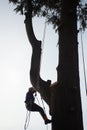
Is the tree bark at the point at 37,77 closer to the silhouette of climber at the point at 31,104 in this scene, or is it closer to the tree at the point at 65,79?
the tree at the point at 65,79

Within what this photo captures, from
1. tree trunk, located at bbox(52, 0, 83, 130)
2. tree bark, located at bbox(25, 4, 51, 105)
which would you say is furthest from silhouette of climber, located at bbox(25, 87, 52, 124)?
tree trunk, located at bbox(52, 0, 83, 130)

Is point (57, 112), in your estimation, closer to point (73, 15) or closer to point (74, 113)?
point (74, 113)

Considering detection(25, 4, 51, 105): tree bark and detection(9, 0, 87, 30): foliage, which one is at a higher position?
detection(9, 0, 87, 30): foliage

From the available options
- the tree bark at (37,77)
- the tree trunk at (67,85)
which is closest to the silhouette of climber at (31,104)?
the tree bark at (37,77)

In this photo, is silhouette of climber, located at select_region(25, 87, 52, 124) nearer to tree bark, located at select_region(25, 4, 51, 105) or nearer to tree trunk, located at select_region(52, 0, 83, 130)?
tree bark, located at select_region(25, 4, 51, 105)

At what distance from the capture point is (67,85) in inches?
233

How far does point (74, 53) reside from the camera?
6297 millimetres

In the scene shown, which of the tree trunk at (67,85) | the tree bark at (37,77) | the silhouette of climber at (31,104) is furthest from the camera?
the silhouette of climber at (31,104)

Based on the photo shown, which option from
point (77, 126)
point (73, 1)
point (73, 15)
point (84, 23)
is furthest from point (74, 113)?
point (84, 23)

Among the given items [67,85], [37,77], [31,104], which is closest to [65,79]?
[67,85]

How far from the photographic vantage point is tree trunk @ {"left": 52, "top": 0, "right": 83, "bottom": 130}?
5.60 meters

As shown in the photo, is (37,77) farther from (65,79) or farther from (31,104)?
(31,104)

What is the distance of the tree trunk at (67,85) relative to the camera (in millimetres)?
5602

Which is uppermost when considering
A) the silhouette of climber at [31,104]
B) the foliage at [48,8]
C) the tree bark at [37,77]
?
the foliage at [48,8]
